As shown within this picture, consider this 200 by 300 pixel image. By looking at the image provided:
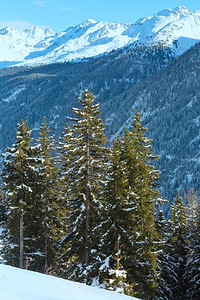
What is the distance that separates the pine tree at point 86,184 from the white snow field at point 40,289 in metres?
9.69

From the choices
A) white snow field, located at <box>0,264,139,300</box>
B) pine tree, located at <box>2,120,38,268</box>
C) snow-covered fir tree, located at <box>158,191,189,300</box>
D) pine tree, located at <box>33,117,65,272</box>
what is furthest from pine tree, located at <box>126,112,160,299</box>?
white snow field, located at <box>0,264,139,300</box>

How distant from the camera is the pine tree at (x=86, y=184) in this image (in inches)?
730

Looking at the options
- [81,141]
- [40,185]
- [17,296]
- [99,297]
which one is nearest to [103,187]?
[81,141]

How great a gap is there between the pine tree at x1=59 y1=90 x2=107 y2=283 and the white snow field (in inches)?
382

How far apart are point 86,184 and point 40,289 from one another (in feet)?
36.9

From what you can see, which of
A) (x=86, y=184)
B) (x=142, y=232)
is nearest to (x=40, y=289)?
(x=86, y=184)

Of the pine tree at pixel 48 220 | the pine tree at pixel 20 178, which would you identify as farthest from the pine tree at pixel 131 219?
the pine tree at pixel 48 220

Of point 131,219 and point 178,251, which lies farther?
point 178,251

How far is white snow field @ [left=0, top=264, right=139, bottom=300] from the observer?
698cm

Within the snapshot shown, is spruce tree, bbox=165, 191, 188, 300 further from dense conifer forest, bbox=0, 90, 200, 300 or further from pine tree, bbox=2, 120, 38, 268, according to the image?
pine tree, bbox=2, 120, 38, 268

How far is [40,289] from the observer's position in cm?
767

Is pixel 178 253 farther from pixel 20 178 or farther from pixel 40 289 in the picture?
pixel 40 289

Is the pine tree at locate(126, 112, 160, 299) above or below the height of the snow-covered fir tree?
above

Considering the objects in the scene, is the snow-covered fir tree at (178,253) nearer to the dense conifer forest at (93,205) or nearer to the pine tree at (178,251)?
the pine tree at (178,251)
